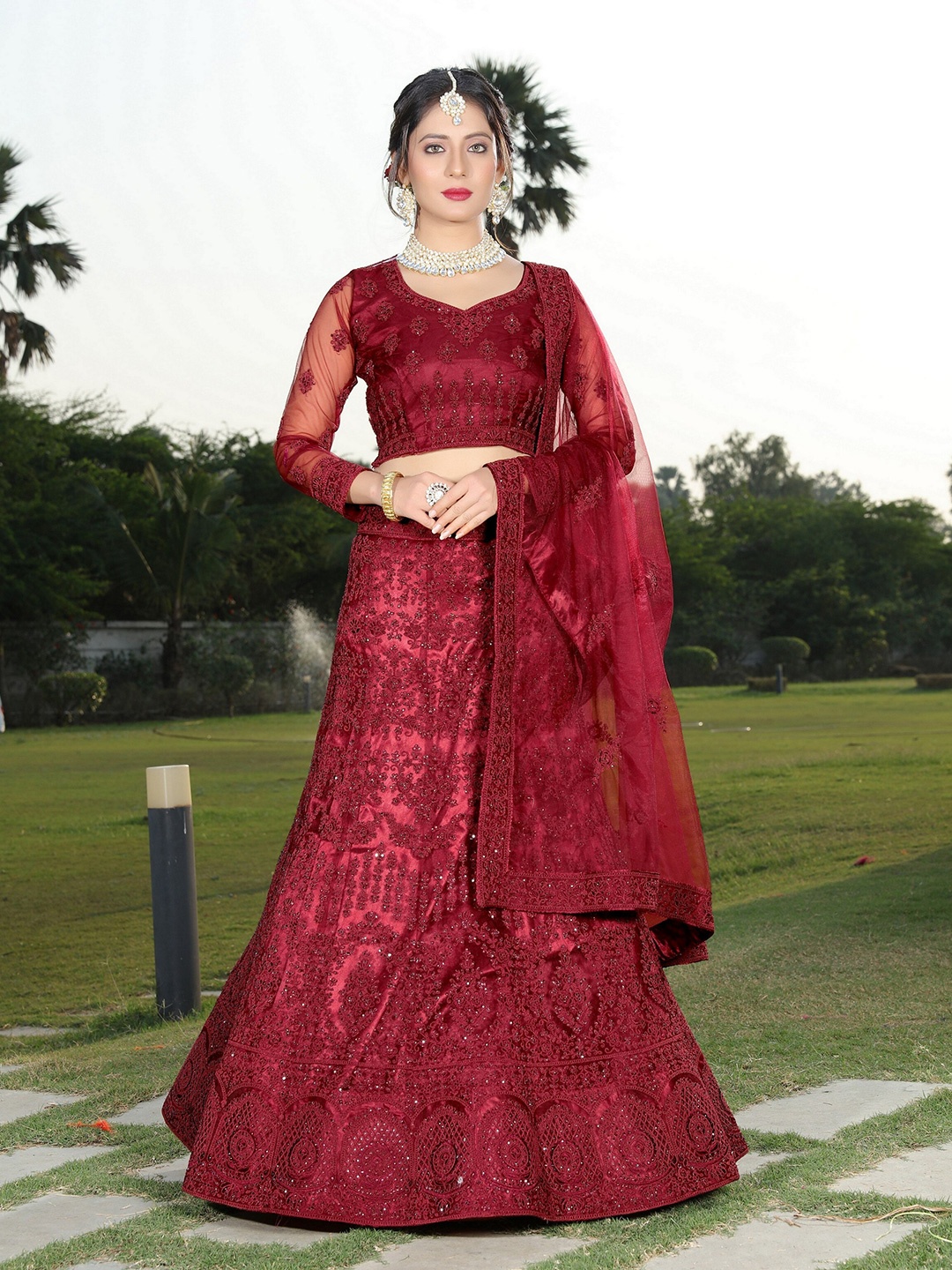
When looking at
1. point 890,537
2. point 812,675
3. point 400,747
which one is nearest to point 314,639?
point 812,675

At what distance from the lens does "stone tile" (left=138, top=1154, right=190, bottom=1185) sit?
2623 millimetres

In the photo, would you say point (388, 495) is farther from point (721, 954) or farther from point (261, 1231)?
point (721, 954)

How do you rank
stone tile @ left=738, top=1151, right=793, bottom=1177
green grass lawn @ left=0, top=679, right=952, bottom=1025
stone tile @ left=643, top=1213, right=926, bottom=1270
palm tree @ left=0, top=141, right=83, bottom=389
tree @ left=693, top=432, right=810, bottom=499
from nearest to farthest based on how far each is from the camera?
stone tile @ left=643, top=1213, right=926, bottom=1270, stone tile @ left=738, top=1151, right=793, bottom=1177, green grass lawn @ left=0, top=679, right=952, bottom=1025, palm tree @ left=0, top=141, right=83, bottom=389, tree @ left=693, top=432, right=810, bottom=499

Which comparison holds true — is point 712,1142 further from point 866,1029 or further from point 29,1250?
point 866,1029

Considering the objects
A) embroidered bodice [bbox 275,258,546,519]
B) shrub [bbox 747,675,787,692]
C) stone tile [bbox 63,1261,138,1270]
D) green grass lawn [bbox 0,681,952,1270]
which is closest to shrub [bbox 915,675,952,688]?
shrub [bbox 747,675,787,692]

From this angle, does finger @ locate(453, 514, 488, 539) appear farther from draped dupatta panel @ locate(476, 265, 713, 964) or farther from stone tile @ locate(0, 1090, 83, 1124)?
stone tile @ locate(0, 1090, 83, 1124)

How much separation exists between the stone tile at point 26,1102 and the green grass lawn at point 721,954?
0.17 ft

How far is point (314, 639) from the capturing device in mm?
27641

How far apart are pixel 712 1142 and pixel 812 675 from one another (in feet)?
104

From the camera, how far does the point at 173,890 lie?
180 inches

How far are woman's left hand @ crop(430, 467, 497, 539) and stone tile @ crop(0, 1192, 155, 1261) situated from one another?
1.30m

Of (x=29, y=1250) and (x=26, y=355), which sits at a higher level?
(x=26, y=355)

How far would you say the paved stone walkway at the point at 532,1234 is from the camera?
6.91 ft

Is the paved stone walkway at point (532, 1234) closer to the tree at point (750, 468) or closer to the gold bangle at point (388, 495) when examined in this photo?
the gold bangle at point (388, 495)
